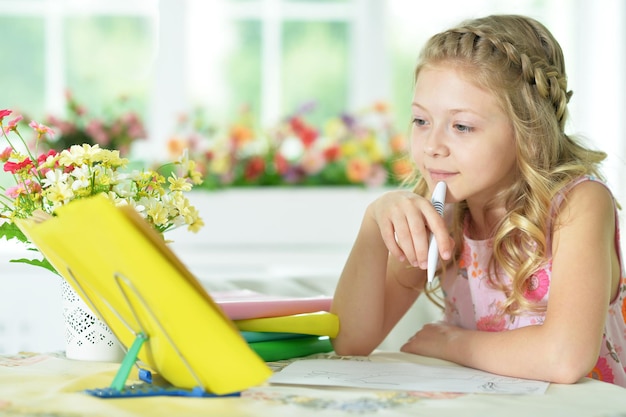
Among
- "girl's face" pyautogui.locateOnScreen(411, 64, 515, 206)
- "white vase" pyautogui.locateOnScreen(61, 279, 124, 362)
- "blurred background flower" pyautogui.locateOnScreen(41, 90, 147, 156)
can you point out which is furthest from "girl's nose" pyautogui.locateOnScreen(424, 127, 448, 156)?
"blurred background flower" pyautogui.locateOnScreen(41, 90, 147, 156)

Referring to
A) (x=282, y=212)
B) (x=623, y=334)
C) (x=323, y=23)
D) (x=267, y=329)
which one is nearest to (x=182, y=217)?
(x=267, y=329)

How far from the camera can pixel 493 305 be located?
1.50 meters

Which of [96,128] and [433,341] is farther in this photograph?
[96,128]

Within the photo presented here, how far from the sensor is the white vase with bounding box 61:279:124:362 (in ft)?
4.05

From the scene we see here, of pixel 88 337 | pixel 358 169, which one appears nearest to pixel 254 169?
pixel 358 169

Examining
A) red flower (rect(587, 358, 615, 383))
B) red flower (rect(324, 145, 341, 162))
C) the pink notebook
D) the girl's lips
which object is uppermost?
the girl's lips

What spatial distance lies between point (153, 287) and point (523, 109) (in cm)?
76

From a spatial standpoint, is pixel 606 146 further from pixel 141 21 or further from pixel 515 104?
pixel 515 104

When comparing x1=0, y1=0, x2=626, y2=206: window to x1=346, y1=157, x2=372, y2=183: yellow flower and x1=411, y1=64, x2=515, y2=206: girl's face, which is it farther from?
x1=411, y1=64, x2=515, y2=206: girl's face

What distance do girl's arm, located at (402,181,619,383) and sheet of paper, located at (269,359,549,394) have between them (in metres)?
0.02

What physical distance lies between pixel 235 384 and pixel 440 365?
0.45 m

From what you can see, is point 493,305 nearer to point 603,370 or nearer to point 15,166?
point 603,370

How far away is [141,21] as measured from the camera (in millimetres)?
3898

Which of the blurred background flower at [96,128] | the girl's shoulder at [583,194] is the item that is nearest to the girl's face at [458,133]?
the girl's shoulder at [583,194]
